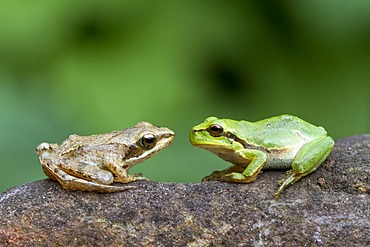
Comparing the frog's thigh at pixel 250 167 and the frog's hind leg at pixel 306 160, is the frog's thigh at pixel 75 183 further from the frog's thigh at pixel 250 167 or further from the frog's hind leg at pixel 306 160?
the frog's hind leg at pixel 306 160

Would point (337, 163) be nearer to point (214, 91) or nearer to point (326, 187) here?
point (326, 187)

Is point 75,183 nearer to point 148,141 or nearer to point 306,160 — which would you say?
point 148,141

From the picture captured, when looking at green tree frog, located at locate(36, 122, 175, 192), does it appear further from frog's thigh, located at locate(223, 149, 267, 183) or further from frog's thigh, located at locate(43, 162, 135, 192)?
frog's thigh, located at locate(223, 149, 267, 183)

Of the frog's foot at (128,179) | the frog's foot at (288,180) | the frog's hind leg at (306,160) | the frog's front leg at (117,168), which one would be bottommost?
the frog's foot at (288,180)

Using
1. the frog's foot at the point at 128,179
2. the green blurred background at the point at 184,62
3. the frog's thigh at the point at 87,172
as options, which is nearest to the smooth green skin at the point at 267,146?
the frog's foot at the point at 128,179

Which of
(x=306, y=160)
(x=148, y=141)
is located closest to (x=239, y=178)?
(x=306, y=160)

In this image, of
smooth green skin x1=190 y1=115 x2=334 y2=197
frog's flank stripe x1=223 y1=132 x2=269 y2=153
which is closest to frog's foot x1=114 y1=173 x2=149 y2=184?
smooth green skin x1=190 y1=115 x2=334 y2=197
